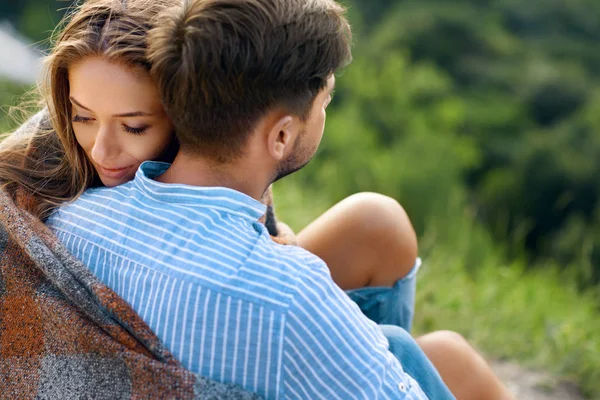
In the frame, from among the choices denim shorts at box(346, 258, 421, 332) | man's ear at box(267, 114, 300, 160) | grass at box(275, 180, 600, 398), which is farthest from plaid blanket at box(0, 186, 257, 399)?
grass at box(275, 180, 600, 398)

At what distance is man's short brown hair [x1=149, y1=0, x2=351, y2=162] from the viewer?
4.50ft

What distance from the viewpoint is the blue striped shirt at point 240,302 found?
1.26 m

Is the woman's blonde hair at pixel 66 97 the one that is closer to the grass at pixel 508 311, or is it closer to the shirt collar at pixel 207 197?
the shirt collar at pixel 207 197

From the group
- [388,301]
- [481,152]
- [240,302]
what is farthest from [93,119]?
[481,152]

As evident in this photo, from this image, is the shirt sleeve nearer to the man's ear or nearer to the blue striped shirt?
the blue striped shirt

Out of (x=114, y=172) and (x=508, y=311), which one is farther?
(x=508, y=311)

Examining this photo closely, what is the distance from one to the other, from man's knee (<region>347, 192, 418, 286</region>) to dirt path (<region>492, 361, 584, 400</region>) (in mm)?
966

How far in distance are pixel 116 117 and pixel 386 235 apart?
77cm

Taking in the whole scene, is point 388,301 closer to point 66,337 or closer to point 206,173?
point 206,173

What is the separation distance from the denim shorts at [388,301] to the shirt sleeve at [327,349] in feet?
2.18

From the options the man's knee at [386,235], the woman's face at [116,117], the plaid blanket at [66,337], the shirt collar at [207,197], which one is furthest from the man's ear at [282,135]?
the man's knee at [386,235]

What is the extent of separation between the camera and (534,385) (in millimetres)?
2775

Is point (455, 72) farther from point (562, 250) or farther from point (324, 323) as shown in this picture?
point (324, 323)

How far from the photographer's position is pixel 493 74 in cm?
2089
